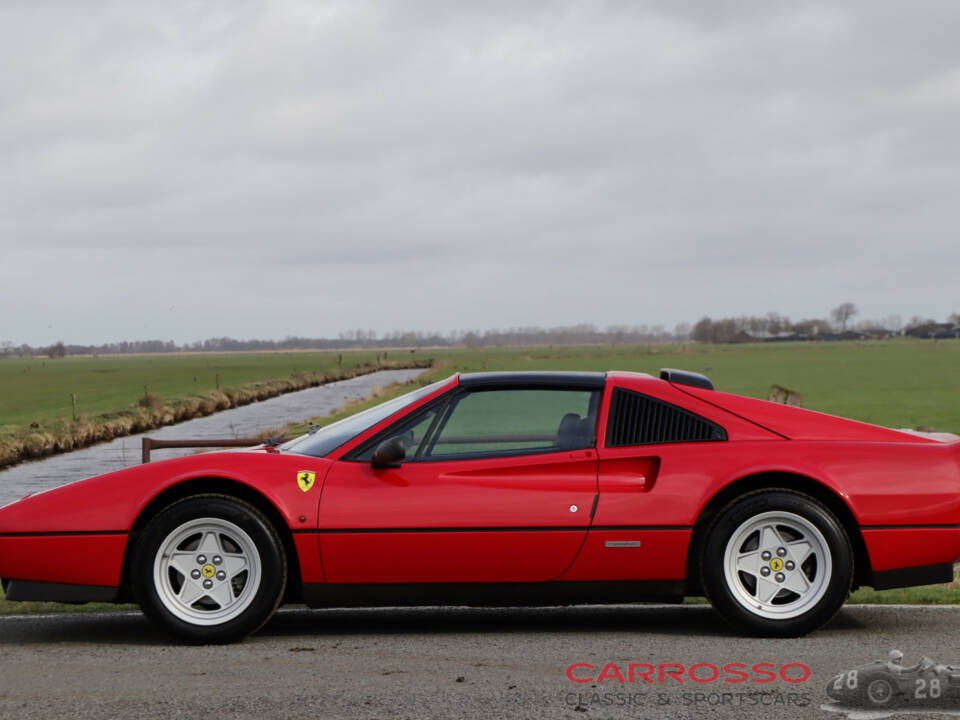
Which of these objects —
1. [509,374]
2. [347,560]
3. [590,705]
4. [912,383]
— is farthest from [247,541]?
[912,383]

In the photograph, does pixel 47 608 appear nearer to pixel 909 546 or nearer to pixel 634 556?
pixel 634 556

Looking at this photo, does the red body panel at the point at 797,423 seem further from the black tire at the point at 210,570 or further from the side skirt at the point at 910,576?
the black tire at the point at 210,570

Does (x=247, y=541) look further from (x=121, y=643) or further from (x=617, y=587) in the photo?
(x=617, y=587)

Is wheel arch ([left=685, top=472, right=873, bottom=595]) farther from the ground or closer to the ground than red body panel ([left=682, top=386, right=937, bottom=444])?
closer to the ground

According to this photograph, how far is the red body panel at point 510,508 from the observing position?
5152 mm

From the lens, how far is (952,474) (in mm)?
5387

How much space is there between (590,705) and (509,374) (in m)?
2.20

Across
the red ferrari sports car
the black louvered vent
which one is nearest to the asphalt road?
the red ferrari sports car

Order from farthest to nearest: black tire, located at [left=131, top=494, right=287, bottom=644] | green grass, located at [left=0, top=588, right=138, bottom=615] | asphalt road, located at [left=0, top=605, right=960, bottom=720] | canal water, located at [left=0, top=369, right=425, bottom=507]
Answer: canal water, located at [left=0, top=369, right=425, bottom=507] → green grass, located at [left=0, top=588, right=138, bottom=615] → black tire, located at [left=131, top=494, right=287, bottom=644] → asphalt road, located at [left=0, top=605, right=960, bottom=720]

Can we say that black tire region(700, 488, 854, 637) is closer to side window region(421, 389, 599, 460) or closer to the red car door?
the red car door

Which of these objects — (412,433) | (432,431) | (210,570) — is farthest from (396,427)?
(210,570)

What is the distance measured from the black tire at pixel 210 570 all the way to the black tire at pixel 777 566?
226cm

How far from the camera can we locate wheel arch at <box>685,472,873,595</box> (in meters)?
5.27

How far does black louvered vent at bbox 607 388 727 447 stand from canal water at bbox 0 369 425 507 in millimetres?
14647
